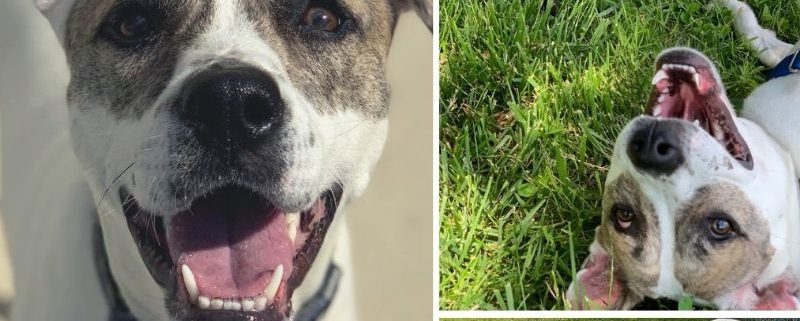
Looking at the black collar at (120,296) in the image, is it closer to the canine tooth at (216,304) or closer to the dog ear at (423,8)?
the canine tooth at (216,304)

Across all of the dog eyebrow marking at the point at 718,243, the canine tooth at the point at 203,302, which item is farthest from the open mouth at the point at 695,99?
the canine tooth at the point at 203,302

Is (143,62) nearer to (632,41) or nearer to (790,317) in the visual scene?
(632,41)

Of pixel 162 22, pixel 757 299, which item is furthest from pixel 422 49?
pixel 757 299

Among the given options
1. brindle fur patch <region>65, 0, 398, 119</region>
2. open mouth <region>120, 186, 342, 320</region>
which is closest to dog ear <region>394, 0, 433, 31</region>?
brindle fur patch <region>65, 0, 398, 119</region>

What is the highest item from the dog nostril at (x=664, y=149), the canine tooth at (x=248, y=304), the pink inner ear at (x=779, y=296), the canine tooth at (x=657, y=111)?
the dog nostril at (x=664, y=149)

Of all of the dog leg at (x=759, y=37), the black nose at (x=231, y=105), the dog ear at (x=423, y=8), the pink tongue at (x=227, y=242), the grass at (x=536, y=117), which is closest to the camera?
the black nose at (x=231, y=105)

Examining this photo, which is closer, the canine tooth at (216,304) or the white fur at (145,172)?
the white fur at (145,172)

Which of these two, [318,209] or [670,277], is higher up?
[318,209]

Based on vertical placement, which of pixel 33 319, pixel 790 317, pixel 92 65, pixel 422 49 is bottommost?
pixel 790 317
